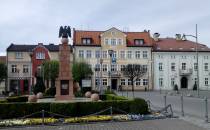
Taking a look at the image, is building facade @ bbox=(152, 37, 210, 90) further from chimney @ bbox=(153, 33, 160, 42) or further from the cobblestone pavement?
the cobblestone pavement

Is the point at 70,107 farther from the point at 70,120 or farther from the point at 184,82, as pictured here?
the point at 184,82

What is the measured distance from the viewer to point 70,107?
19.3 meters

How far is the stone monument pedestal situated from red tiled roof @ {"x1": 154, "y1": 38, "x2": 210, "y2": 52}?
53.6 meters

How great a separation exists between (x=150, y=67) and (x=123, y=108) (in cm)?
5902

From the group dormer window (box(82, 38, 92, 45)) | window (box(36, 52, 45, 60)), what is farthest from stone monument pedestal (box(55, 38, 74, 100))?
window (box(36, 52, 45, 60))

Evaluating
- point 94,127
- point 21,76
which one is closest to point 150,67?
point 21,76

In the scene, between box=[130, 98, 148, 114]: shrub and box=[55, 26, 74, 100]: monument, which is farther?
box=[55, 26, 74, 100]: monument

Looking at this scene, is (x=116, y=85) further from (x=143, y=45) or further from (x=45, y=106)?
(x=45, y=106)

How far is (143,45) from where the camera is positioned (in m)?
78.7

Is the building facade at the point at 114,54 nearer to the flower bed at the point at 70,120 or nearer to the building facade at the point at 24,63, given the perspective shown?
the building facade at the point at 24,63

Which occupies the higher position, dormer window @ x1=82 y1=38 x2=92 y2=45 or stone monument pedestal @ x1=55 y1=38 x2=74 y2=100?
dormer window @ x1=82 y1=38 x2=92 y2=45

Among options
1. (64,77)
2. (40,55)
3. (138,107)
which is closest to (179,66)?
(40,55)

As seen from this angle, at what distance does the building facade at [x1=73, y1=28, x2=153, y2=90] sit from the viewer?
7675 centimetres

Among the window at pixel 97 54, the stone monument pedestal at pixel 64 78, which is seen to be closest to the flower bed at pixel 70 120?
the stone monument pedestal at pixel 64 78
